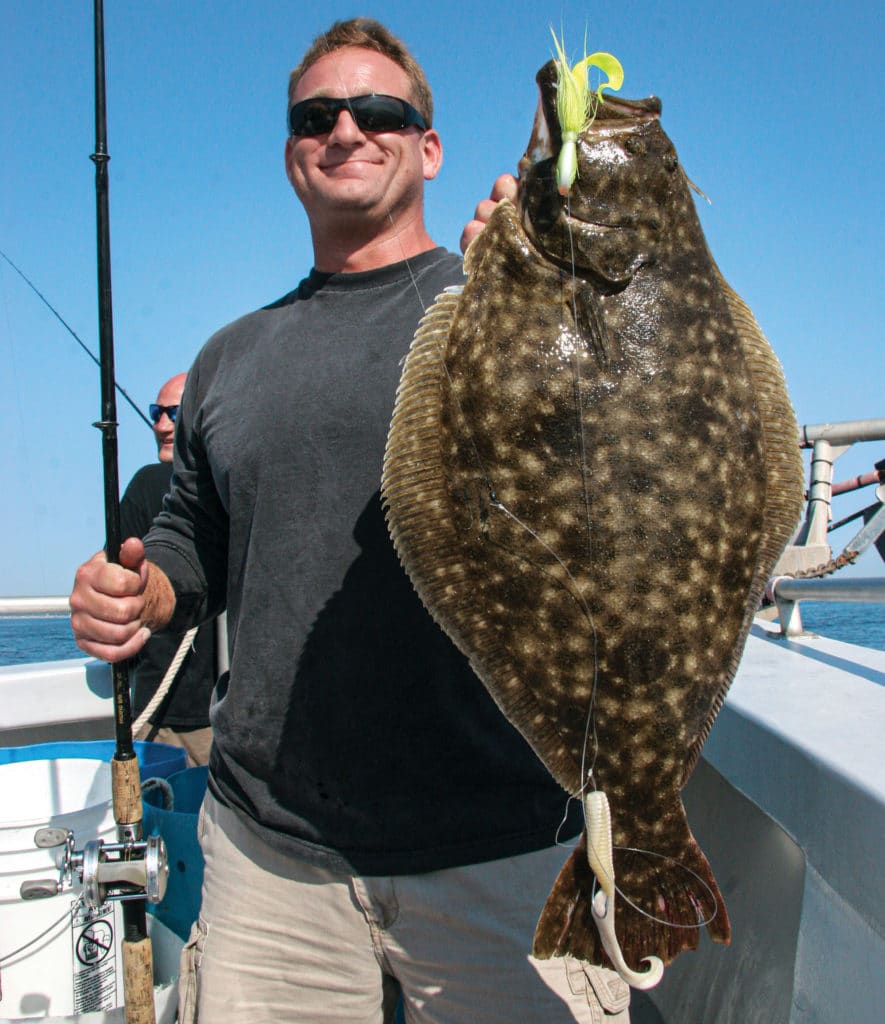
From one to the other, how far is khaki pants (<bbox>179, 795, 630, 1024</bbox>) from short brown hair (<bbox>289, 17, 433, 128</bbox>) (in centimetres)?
199

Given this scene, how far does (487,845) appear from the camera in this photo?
1.78 m

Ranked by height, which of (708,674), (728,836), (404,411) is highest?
(404,411)

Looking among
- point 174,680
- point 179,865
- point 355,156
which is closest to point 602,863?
point 355,156

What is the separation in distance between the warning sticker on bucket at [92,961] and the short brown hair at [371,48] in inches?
101

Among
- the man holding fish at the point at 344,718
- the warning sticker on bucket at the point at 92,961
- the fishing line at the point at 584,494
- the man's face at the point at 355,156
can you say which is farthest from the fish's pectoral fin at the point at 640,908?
the warning sticker on bucket at the point at 92,961

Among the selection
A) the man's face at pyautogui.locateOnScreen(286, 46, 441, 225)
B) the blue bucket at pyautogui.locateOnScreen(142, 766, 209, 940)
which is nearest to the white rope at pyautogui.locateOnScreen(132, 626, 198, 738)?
the blue bucket at pyautogui.locateOnScreen(142, 766, 209, 940)

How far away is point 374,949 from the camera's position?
1.88 metres

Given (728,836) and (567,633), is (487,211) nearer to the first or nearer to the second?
(567,633)

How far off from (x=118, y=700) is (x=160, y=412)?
10.4 ft

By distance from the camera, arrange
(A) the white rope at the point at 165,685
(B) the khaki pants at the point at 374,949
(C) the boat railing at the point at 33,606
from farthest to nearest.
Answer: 1. (C) the boat railing at the point at 33,606
2. (A) the white rope at the point at 165,685
3. (B) the khaki pants at the point at 374,949

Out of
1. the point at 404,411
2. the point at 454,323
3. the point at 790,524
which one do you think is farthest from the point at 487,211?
the point at 790,524

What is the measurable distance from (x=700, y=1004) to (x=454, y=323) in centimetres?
232

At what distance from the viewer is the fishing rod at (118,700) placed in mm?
2201

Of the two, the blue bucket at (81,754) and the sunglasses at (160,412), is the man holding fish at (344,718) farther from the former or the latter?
the sunglasses at (160,412)
